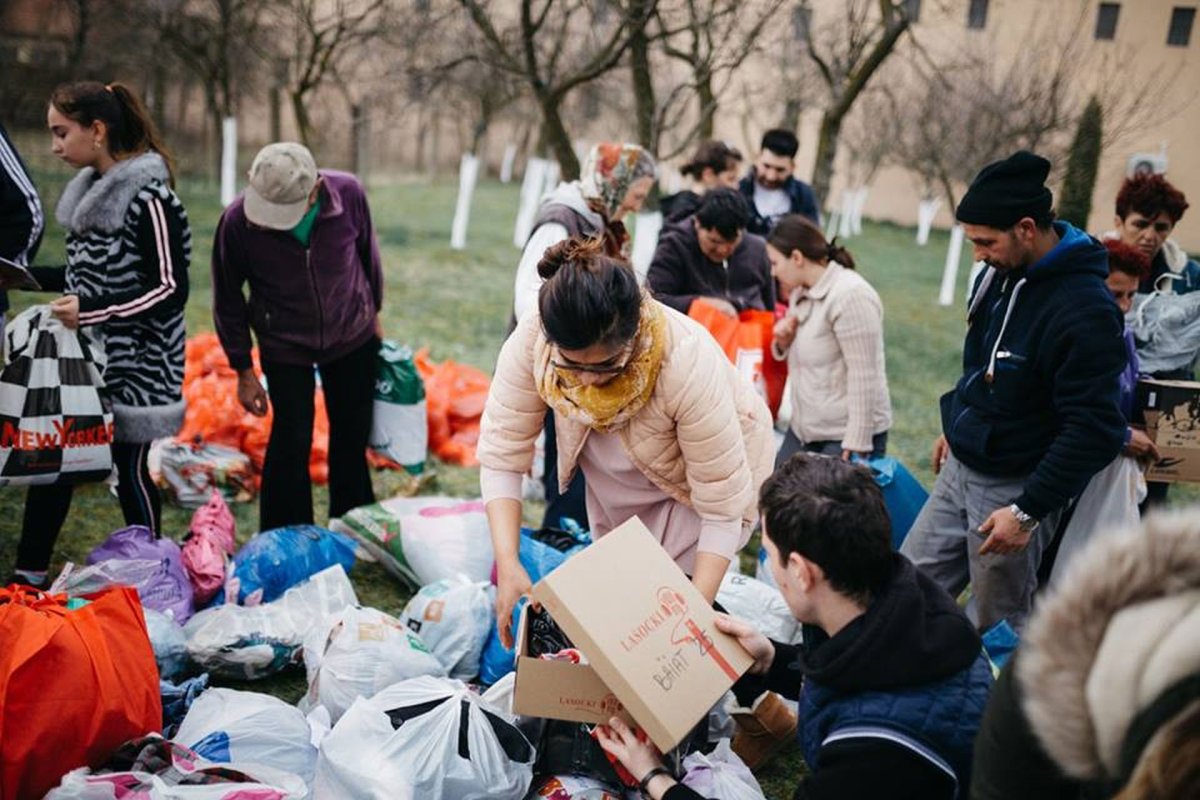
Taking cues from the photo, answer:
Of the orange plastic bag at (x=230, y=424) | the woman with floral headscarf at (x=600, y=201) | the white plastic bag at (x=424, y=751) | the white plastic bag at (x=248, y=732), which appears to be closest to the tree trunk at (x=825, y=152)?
the woman with floral headscarf at (x=600, y=201)

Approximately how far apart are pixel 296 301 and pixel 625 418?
6.27 ft

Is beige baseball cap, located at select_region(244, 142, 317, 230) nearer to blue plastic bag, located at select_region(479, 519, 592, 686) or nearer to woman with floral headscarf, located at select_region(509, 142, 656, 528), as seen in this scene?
woman with floral headscarf, located at select_region(509, 142, 656, 528)

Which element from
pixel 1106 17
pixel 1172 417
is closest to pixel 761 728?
pixel 1172 417

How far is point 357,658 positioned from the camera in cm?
288

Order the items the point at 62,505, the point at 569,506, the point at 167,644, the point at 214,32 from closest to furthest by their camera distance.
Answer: the point at 167,644, the point at 62,505, the point at 569,506, the point at 214,32

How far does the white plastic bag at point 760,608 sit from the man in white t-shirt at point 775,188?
2.86 metres

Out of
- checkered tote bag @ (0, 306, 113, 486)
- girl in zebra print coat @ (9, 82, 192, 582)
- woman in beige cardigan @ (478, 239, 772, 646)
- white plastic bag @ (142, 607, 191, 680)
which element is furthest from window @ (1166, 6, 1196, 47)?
white plastic bag @ (142, 607, 191, 680)

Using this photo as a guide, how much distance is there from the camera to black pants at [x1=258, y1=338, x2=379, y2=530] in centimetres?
395

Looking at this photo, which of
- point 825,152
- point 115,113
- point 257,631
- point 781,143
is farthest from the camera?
point 825,152

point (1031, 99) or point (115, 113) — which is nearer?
point (115, 113)

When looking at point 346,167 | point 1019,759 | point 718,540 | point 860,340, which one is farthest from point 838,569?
point 346,167

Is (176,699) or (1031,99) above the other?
(1031,99)

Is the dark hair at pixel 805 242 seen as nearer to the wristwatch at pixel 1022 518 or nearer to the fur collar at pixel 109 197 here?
the wristwatch at pixel 1022 518

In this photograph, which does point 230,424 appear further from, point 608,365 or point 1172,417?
point 1172,417
